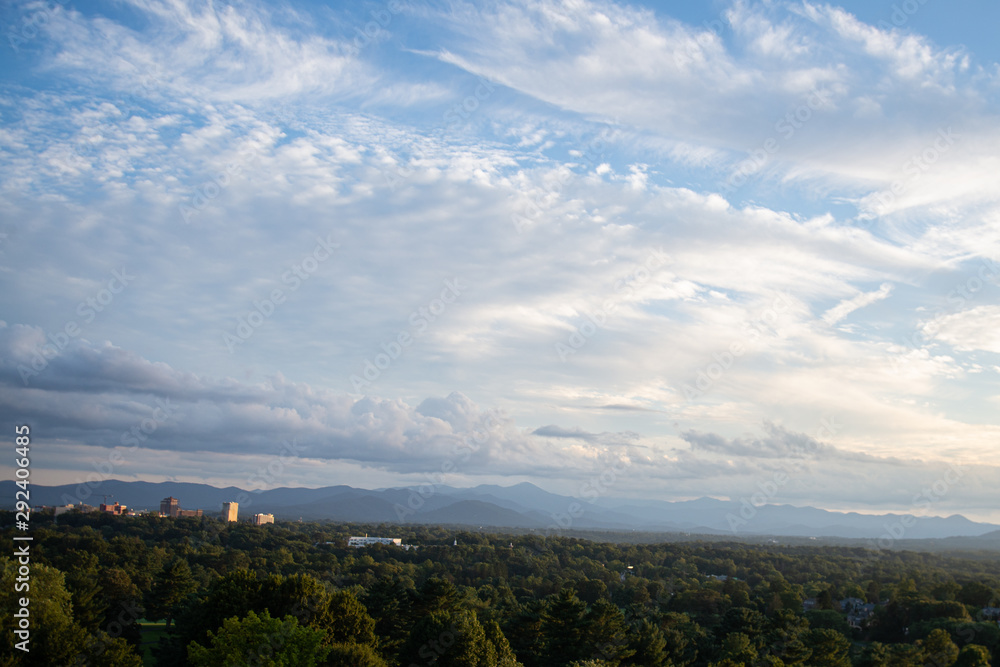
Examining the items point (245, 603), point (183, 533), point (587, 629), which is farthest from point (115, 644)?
point (183, 533)

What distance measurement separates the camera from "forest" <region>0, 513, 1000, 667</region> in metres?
33.2

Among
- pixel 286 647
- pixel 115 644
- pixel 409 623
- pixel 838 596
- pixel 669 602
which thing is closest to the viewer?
pixel 286 647

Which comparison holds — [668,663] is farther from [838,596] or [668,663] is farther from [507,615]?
[838,596]

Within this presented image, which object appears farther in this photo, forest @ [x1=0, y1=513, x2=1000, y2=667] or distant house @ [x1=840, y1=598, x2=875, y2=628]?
distant house @ [x1=840, y1=598, x2=875, y2=628]

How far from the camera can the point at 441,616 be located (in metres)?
41.0

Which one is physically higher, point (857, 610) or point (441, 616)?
point (441, 616)

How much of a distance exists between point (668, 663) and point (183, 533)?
104m

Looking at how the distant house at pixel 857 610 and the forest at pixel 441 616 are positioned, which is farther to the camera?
the distant house at pixel 857 610

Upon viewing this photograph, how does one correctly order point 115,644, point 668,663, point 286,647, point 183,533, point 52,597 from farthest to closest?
1. point 183,533
2. point 668,663
3. point 52,597
4. point 115,644
5. point 286,647

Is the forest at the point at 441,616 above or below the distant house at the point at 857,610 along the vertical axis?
above

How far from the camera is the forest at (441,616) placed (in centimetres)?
3325

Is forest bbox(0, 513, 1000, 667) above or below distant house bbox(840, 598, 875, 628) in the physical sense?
above

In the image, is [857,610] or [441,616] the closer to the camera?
[441,616]

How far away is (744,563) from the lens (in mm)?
128125
